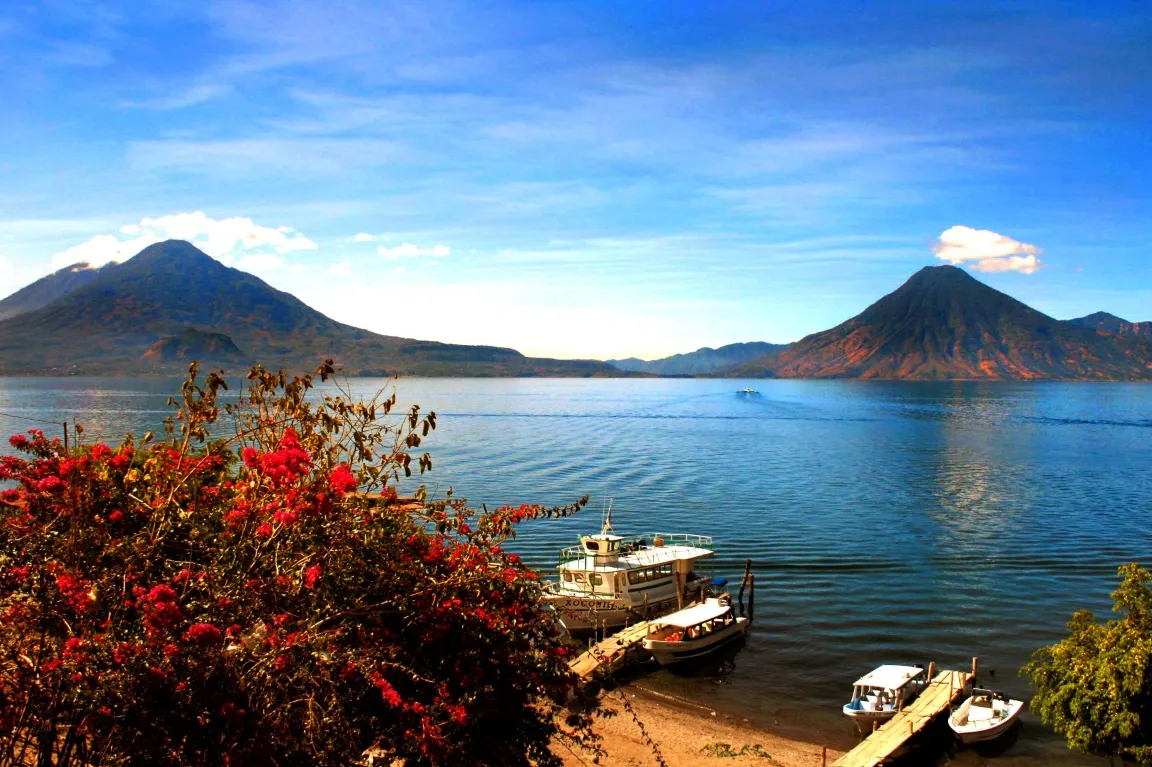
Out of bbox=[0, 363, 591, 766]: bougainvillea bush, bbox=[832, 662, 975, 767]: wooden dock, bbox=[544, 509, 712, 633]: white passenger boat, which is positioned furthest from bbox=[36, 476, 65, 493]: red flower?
bbox=[544, 509, 712, 633]: white passenger boat

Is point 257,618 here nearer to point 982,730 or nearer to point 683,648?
point 982,730


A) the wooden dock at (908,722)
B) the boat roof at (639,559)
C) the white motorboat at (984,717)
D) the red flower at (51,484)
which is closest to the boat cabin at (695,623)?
the boat roof at (639,559)

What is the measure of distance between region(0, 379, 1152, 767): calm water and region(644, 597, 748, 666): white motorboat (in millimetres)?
1040

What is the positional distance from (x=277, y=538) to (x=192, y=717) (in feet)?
8.30

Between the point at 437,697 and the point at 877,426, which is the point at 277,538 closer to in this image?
the point at 437,697

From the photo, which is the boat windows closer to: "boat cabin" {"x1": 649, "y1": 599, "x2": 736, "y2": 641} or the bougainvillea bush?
"boat cabin" {"x1": 649, "y1": 599, "x2": 736, "y2": 641}

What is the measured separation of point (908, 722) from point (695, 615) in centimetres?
1115

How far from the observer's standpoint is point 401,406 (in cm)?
18438

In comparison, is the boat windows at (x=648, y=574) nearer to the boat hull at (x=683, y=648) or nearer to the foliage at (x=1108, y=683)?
the boat hull at (x=683, y=648)

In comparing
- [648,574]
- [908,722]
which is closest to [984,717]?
[908,722]

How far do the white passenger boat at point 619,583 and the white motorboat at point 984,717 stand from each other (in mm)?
14550

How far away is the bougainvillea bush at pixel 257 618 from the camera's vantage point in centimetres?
918

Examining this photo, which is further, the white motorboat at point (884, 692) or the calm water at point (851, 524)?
the calm water at point (851, 524)

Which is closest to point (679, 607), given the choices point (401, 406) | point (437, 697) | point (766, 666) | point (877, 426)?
point (766, 666)
